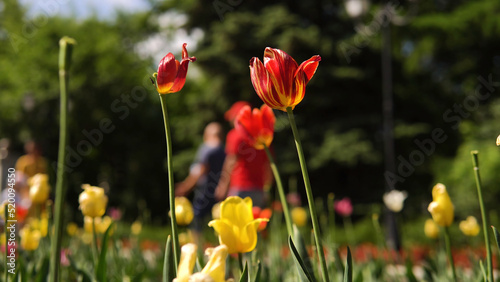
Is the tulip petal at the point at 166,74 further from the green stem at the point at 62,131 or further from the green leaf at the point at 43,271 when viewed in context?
the green leaf at the point at 43,271

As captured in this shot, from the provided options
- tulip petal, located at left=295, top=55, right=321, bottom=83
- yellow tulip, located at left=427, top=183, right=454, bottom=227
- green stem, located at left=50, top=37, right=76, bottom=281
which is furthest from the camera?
yellow tulip, located at left=427, top=183, right=454, bottom=227

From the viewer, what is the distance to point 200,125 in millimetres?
14242

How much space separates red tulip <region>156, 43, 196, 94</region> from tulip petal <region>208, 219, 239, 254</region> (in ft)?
1.05

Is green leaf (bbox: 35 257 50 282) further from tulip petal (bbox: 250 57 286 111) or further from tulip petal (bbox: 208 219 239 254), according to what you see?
tulip petal (bbox: 250 57 286 111)

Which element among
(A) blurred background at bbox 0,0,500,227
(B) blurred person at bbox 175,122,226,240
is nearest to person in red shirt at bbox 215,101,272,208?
(B) blurred person at bbox 175,122,226,240

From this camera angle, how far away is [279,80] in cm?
98

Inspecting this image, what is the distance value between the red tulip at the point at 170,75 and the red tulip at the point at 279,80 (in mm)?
136

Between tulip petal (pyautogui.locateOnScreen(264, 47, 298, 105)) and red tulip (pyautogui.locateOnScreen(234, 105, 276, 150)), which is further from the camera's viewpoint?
red tulip (pyautogui.locateOnScreen(234, 105, 276, 150))

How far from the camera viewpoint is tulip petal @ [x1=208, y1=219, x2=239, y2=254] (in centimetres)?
110

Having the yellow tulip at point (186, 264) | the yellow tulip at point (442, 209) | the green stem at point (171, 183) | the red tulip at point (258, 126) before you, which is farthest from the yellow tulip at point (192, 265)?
the yellow tulip at point (442, 209)

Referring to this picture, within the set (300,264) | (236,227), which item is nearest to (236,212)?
(236,227)

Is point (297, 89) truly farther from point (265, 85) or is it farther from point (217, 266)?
point (217, 266)

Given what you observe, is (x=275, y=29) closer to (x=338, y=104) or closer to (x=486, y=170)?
(x=338, y=104)

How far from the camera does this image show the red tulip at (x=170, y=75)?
0.94m
